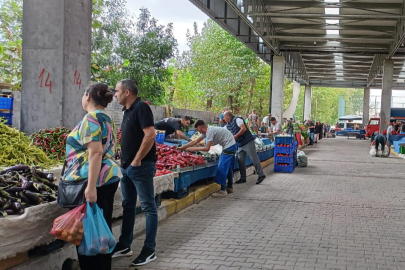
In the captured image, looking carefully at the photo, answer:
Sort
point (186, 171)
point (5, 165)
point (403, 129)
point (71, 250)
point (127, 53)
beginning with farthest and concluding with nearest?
point (403, 129), point (127, 53), point (186, 171), point (5, 165), point (71, 250)

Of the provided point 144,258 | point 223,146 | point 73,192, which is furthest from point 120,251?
point 223,146

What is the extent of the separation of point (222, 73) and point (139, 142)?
35358 millimetres

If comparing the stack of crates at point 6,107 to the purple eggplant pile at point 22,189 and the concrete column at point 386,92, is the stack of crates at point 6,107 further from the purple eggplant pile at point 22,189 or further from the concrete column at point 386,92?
the concrete column at point 386,92

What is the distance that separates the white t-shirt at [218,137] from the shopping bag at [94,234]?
546 cm

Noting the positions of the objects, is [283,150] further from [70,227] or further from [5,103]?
[70,227]

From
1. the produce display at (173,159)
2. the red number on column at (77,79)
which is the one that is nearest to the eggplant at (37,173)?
the red number on column at (77,79)

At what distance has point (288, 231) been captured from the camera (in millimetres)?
6824

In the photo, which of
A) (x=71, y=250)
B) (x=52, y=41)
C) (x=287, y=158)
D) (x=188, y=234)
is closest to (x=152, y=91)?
(x=287, y=158)

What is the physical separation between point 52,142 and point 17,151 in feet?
4.09

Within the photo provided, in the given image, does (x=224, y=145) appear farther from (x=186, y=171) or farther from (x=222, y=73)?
(x=222, y=73)

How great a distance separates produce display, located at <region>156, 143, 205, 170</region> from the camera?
8348 mm

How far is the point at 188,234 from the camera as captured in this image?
6.57 meters

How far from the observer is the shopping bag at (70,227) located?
3896 mm

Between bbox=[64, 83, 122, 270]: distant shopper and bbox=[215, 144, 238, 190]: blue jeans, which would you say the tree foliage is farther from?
bbox=[64, 83, 122, 270]: distant shopper
